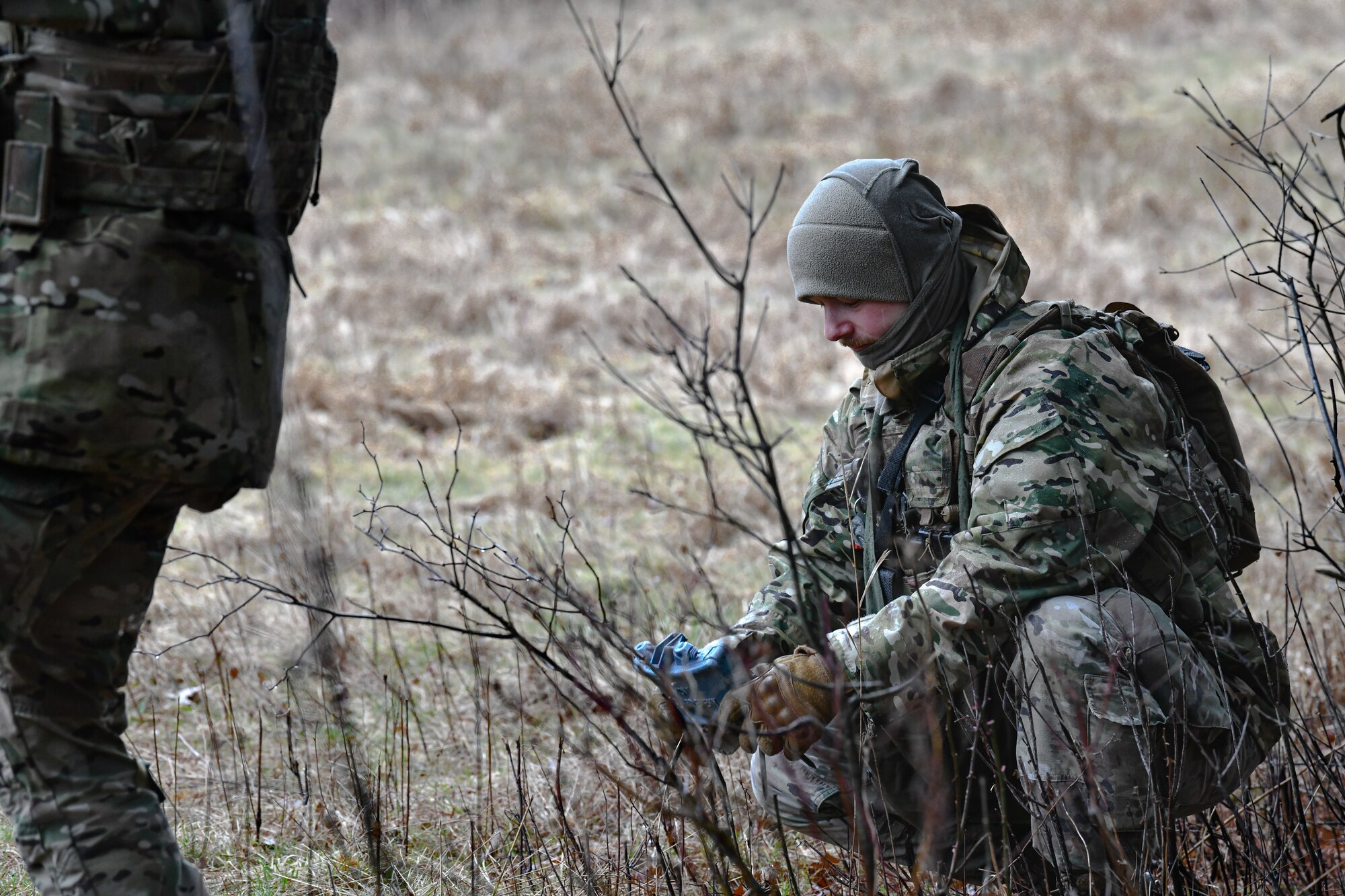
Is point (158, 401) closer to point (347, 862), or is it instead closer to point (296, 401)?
point (347, 862)

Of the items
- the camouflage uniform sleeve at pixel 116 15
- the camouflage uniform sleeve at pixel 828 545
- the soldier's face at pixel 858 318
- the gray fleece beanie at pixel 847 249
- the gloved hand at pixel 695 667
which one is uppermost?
the gray fleece beanie at pixel 847 249

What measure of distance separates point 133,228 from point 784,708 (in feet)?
4.36

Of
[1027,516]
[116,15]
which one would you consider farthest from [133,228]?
[1027,516]

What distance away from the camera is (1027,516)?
2396 mm

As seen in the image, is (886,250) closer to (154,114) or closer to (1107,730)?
(1107,730)

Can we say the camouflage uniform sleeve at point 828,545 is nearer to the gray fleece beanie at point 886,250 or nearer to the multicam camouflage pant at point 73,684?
the gray fleece beanie at point 886,250

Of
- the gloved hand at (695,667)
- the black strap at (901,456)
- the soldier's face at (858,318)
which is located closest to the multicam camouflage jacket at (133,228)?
the gloved hand at (695,667)

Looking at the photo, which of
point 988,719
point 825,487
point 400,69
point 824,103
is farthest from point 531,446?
point 400,69

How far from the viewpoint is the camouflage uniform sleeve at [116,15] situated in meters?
1.82

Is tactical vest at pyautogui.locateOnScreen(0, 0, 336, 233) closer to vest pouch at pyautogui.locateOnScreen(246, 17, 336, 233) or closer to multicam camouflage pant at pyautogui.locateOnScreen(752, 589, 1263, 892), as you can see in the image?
vest pouch at pyautogui.locateOnScreen(246, 17, 336, 233)

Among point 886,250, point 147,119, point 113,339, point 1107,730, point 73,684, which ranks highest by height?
point 886,250

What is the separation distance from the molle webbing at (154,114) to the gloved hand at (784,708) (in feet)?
3.79

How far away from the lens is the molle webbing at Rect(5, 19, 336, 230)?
6.22ft

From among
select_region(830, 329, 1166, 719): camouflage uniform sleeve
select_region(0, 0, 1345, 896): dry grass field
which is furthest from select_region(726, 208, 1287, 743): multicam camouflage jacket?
select_region(0, 0, 1345, 896): dry grass field
